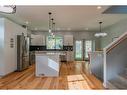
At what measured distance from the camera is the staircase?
4732mm

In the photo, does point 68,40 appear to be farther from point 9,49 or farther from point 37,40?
point 9,49

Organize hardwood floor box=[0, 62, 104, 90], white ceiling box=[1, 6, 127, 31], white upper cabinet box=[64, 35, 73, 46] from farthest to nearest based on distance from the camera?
white upper cabinet box=[64, 35, 73, 46], white ceiling box=[1, 6, 127, 31], hardwood floor box=[0, 62, 104, 90]

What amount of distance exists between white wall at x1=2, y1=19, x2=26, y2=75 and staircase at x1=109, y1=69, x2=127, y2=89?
188 inches

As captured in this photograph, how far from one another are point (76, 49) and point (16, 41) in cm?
784

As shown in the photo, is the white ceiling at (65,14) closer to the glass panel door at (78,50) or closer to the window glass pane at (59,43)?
the window glass pane at (59,43)

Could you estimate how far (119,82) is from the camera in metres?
5.07

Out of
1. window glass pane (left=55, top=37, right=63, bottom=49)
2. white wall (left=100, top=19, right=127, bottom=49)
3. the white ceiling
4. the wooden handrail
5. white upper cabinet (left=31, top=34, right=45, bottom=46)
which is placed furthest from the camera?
window glass pane (left=55, top=37, right=63, bottom=49)

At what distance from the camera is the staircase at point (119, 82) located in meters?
4.73

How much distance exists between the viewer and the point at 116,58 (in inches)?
218

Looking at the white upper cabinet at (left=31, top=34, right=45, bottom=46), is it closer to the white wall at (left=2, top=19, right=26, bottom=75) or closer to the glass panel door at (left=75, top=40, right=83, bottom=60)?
the glass panel door at (left=75, top=40, right=83, bottom=60)

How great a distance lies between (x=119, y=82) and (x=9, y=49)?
5.36 metres

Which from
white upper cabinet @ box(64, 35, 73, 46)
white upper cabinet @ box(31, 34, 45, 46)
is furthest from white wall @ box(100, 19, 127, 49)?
white upper cabinet @ box(31, 34, 45, 46)
